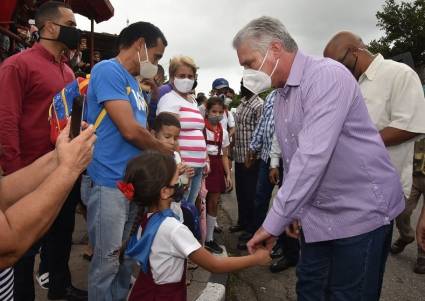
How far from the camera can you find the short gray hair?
206 cm

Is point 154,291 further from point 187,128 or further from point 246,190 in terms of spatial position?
point 246,190

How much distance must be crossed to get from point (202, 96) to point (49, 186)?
8.76 metres

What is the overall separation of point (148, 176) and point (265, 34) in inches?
39.7

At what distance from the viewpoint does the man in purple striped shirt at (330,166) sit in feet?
5.99

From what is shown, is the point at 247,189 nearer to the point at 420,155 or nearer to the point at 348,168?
the point at 420,155

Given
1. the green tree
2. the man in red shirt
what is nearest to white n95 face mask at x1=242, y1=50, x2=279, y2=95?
the man in red shirt

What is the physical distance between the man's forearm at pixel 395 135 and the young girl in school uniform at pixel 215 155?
243 cm

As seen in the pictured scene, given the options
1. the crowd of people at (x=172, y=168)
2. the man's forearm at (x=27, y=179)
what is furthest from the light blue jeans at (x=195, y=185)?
the man's forearm at (x=27, y=179)

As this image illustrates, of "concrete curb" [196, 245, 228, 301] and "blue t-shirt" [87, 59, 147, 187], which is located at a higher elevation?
"blue t-shirt" [87, 59, 147, 187]

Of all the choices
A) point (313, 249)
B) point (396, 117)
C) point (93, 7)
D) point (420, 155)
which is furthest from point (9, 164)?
point (93, 7)

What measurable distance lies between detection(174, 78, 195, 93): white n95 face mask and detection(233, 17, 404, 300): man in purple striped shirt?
1610 millimetres

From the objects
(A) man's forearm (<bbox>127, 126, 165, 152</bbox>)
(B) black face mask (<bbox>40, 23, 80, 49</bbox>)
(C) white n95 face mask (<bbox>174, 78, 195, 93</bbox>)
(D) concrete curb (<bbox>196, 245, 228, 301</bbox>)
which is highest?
(B) black face mask (<bbox>40, 23, 80, 49</bbox>)

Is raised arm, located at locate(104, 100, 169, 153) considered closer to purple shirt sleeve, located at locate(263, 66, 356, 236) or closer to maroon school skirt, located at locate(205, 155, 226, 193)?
purple shirt sleeve, located at locate(263, 66, 356, 236)

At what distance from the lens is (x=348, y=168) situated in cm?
192
